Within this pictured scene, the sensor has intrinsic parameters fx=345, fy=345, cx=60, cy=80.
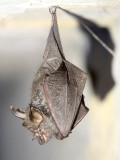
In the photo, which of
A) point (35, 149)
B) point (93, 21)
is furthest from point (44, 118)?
point (35, 149)

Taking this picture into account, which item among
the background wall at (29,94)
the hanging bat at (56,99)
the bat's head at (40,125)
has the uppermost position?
the hanging bat at (56,99)

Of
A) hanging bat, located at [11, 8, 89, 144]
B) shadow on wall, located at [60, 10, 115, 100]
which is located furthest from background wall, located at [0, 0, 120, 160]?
hanging bat, located at [11, 8, 89, 144]

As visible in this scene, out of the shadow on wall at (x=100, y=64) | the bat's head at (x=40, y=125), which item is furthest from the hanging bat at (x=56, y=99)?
the shadow on wall at (x=100, y=64)

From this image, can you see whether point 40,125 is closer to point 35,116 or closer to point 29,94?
point 35,116

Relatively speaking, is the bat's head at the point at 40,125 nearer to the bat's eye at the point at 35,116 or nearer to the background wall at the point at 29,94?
the bat's eye at the point at 35,116

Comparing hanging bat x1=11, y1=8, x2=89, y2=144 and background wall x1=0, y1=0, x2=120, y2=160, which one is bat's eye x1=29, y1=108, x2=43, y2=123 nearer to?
hanging bat x1=11, y1=8, x2=89, y2=144
